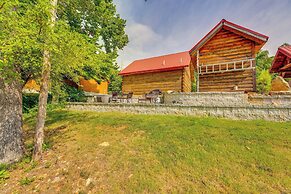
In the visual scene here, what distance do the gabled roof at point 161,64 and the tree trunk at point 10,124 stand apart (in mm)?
→ 12331

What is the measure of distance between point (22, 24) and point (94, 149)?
4.58 m

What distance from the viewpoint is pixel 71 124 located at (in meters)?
9.20

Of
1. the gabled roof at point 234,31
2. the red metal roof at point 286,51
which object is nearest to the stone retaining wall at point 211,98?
the red metal roof at point 286,51

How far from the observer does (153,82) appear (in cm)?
1664

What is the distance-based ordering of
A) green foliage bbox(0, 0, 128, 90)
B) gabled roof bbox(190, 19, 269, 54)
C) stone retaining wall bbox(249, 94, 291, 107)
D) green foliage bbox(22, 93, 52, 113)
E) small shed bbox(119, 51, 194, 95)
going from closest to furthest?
1. green foliage bbox(0, 0, 128, 90)
2. stone retaining wall bbox(249, 94, 291, 107)
3. gabled roof bbox(190, 19, 269, 54)
4. green foliage bbox(22, 93, 52, 113)
5. small shed bbox(119, 51, 194, 95)

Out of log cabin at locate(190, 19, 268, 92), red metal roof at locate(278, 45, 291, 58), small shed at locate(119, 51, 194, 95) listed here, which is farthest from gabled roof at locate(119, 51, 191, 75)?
red metal roof at locate(278, 45, 291, 58)

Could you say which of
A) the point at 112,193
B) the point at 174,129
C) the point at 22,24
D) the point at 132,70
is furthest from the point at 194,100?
the point at 132,70

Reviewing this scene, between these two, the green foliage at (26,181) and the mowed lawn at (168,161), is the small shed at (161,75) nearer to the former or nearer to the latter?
the mowed lawn at (168,161)

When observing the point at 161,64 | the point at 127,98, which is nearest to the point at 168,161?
the point at 127,98

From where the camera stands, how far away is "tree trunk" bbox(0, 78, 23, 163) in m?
5.58

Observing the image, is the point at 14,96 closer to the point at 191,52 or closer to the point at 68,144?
the point at 68,144

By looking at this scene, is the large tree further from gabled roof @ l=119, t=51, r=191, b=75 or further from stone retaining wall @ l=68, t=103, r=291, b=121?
gabled roof @ l=119, t=51, r=191, b=75

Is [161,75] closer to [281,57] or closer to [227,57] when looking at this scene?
[227,57]

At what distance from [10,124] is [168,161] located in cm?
610
